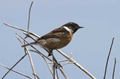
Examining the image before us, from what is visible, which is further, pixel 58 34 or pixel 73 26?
pixel 73 26

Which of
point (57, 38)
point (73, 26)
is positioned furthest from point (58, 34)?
point (73, 26)

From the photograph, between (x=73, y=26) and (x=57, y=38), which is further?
(x=73, y=26)

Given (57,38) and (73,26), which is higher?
(73,26)

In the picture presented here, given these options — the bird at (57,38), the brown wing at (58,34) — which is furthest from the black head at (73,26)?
the brown wing at (58,34)

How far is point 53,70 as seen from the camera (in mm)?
2893

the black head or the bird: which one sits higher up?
the black head

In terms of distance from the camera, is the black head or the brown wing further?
the black head

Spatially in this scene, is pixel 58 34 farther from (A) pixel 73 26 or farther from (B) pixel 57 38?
(A) pixel 73 26

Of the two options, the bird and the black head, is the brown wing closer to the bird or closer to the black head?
the bird

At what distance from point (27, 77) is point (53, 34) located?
3.44 meters

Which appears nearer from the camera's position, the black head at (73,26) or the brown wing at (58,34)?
the brown wing at (58,34)

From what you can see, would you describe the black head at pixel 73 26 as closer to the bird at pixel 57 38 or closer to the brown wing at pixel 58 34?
the bird at pixel 57 38

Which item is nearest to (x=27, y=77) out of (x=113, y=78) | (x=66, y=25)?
(x=113, y=78)

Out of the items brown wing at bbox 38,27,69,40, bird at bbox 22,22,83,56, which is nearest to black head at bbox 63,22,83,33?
bird at bbox 22,22,83,56
